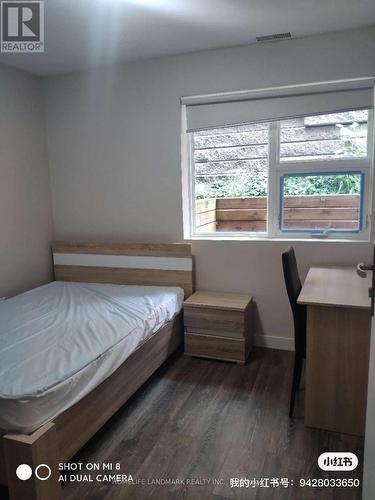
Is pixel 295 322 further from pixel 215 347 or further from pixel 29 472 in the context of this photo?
pixel 29 472

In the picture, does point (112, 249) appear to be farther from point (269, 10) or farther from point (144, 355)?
point (269, 10)

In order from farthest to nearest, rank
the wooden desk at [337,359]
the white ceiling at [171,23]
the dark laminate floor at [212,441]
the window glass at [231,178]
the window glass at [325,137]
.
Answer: the window glass at [231,178], the window glass at [325,137], the white ceiling at [171,23], the wooden desk at [337,359], the dark laminate floor at [212,441]

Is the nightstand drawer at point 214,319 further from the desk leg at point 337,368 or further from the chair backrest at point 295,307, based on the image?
the desk leg at point 337,368

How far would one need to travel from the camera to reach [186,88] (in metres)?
3.18

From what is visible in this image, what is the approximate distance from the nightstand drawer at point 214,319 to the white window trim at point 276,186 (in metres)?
0.70

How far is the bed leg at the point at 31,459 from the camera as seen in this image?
4.87 feet

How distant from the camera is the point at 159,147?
11.0 feet

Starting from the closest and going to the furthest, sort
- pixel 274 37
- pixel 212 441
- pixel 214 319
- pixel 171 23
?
pixel 212 441 → pixel 171 23 → pixel 274 37 → pixel 214 319

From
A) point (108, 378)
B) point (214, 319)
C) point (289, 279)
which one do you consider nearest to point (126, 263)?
point (214, 319)

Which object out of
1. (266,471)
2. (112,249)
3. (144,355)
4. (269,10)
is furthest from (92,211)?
(266,471)

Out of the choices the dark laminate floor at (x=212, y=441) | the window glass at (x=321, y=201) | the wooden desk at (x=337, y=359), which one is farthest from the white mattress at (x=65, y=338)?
the window glass at (x=321, y=201)

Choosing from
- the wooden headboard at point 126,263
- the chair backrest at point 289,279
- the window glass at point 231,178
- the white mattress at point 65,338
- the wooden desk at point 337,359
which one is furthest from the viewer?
the wooden headboard at point 126,263

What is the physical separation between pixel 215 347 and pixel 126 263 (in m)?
1.19

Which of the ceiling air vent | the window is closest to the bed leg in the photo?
the window
